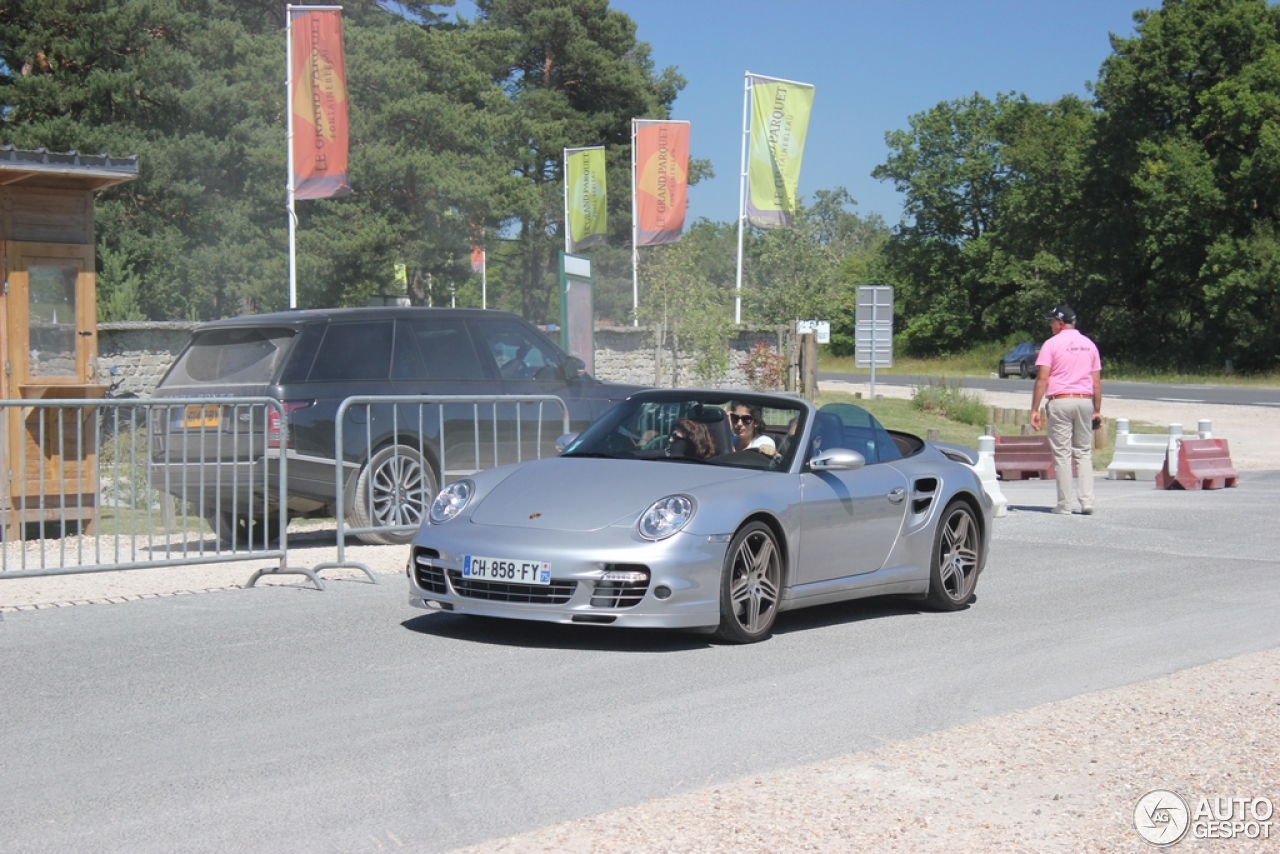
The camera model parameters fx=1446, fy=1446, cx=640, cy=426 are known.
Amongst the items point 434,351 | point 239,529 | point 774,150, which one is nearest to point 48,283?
point 239,529

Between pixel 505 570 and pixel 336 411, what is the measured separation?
4.47 metres

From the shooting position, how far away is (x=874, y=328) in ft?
109

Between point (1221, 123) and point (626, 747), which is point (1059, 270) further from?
point (626, 747)

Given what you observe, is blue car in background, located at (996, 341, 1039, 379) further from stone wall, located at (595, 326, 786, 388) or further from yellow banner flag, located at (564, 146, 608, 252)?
stone wall, located at (595, 326, 786, 388)

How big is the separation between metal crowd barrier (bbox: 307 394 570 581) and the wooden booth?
2.79m

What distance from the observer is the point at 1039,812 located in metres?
4.85

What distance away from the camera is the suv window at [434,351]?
1251 centimetres

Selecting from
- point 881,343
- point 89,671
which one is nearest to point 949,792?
point 89,671

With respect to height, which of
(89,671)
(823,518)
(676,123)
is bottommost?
(89,671)

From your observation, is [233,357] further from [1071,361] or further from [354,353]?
[1071,361]

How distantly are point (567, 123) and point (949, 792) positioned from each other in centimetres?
5729

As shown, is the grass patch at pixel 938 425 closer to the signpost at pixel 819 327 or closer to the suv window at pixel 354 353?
the signpost at pixel 819 327

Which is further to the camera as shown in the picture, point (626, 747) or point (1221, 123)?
point (1221, 123)

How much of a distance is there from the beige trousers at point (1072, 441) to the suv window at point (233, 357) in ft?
25.1
